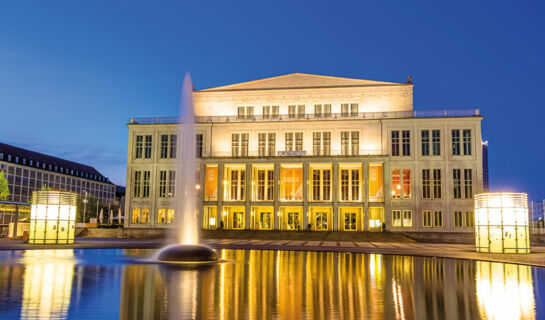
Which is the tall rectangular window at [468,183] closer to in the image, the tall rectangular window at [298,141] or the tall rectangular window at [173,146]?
the tall rectangular window at [298,141]

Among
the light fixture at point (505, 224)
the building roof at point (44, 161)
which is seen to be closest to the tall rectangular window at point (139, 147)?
the light fixture at point (505, 224)

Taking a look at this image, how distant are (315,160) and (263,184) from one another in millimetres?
7474

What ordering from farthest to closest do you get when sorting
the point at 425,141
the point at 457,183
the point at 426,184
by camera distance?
1. the point at 425,141
2. the point at 426,184
3. the point at 457,183

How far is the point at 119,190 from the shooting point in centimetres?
16038

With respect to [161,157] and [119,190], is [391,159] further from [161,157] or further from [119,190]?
[119,190]

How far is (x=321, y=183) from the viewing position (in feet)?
190

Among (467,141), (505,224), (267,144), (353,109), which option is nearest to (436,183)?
(467,141)

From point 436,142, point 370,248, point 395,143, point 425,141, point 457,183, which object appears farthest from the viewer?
point 395,143

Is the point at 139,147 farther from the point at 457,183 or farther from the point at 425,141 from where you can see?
the point at 457,183

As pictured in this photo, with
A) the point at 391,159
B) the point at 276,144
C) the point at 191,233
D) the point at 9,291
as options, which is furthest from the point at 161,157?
the point at 9,291

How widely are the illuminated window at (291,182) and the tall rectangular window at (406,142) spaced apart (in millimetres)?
12389

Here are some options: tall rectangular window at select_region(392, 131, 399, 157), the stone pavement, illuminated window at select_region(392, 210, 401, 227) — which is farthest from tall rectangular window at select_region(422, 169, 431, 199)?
the stone pavement

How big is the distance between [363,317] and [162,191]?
54374mm

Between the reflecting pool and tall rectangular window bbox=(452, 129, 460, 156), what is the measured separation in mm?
41001
